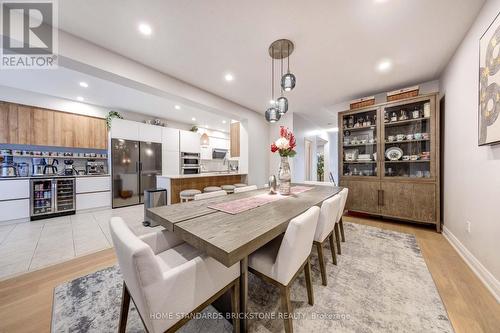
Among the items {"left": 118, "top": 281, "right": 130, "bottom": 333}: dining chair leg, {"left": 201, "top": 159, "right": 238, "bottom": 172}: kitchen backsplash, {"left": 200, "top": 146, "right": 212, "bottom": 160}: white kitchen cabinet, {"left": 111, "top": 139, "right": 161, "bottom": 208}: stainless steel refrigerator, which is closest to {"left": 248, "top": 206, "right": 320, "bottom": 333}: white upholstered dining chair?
{"left": 118, "top": 281, "right": 130, "bottom": 333}: dining chair leg

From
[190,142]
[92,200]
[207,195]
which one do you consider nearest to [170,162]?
[190,142]

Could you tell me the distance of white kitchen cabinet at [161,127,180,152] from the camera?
207 inches

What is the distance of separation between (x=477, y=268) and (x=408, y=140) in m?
2.10

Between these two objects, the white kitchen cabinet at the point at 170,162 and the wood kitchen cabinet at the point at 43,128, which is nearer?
the wood kitchen cabinet at the point at 43,128

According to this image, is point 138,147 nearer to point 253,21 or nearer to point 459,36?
point 253,21

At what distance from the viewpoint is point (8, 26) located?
1.64m

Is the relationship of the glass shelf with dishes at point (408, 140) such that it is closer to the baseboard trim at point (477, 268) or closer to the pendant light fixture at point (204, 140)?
the baseboard trim at point (477, 268)

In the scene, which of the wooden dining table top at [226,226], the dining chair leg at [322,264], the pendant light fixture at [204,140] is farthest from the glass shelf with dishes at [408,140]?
the pendant light fixture at [204,140]

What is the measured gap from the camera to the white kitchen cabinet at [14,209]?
3.13 meters

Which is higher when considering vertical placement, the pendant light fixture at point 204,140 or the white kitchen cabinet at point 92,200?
the pendant light fixture at point 204,140

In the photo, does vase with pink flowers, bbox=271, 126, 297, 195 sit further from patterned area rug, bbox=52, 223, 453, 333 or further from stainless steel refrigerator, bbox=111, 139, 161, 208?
stainless steel refrigerator, bbox=111, 139, 161, 208

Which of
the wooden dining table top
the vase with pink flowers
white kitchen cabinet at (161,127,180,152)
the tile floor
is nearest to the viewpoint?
the wooden dining table top

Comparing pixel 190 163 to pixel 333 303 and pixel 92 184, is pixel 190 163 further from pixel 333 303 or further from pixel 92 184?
pixel 333 303

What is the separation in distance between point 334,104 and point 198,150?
449 cm
